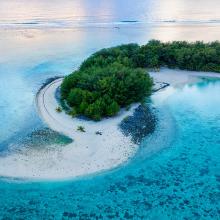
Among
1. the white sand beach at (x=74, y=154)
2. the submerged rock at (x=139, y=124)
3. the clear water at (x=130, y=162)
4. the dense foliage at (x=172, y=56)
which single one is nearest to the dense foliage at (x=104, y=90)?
the white sand beach at (x=74, y=154)

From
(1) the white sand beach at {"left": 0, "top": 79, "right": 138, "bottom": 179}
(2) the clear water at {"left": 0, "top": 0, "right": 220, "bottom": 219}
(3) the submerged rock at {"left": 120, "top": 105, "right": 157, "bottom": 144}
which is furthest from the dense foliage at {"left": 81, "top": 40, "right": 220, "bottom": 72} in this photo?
(1) the white sand beach at {"left": 0, "top": 79, "right": 138, "bottom": 179}

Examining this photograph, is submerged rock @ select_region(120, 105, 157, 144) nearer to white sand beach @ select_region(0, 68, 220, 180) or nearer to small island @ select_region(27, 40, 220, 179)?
small island @ select_region(27, 40, 220, 179)

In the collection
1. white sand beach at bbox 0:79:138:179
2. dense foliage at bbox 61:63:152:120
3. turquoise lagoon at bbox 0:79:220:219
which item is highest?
dense foliage at bbox 61:63:152:120

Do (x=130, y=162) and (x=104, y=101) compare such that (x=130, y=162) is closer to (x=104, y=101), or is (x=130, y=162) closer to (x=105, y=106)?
(x=105, y=106)

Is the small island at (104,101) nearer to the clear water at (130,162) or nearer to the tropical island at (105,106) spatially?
the tropical island at (105,106)

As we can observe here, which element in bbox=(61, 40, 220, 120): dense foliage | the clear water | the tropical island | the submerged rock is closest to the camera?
the clear water

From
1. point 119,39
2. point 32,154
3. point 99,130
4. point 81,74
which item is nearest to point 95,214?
point 32,154

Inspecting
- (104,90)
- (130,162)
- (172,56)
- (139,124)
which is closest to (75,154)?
(130,162)

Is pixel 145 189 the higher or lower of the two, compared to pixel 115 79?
lower
